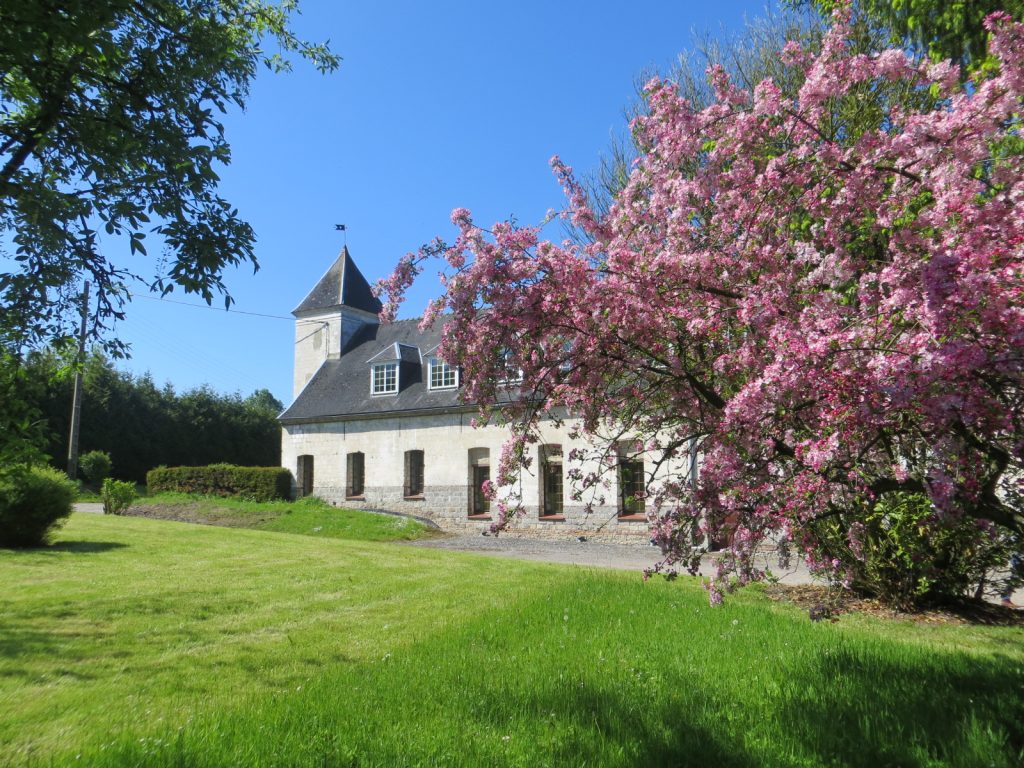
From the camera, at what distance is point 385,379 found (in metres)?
25.9

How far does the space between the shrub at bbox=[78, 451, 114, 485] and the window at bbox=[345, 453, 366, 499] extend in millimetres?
16255

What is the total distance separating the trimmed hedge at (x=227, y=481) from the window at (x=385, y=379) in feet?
17.3

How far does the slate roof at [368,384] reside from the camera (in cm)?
2450

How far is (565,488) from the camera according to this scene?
2080cm

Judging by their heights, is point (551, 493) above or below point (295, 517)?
above

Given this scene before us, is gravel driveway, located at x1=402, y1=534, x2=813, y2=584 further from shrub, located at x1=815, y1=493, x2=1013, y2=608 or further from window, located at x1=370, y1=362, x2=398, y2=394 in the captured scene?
window, located at x1=370, y1=362, x2=398, y2=394

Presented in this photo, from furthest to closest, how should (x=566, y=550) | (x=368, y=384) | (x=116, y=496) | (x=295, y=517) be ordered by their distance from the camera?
(x=368, y=384)
(x=116, y=496)
(x=295, y=517)
(x=566, y=550)

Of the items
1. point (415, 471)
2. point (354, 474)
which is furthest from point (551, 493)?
point (354, 474)

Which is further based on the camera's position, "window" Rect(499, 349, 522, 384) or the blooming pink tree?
"window" Rect(499, 349, 522, 384)

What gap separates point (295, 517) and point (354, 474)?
14.6ft

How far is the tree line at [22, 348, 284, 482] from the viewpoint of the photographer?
1497 inches

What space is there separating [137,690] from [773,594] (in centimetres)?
818

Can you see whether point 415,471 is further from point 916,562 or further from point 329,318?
point 916,562

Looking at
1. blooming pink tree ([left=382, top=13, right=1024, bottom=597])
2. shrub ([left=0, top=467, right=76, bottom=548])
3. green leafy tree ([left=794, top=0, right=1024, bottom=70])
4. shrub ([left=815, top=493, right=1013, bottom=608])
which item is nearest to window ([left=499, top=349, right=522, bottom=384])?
blooming pink tree ([left=382, top=13, right=1024, bottom=597])
